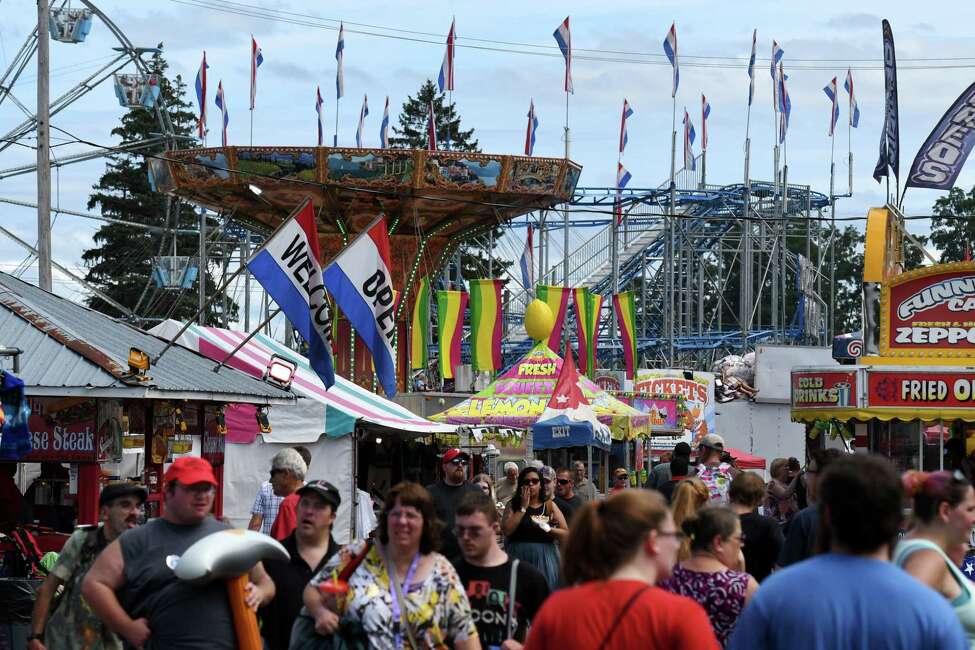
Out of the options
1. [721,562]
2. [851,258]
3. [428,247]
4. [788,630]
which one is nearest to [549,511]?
[721,562]

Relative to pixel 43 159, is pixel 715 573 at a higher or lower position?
lower

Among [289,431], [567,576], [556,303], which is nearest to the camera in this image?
[567,576]

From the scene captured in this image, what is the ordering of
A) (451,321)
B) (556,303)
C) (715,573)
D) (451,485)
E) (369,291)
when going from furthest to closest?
(451,321)
(556,303)
(369,291)
(451,485)
(715,573)

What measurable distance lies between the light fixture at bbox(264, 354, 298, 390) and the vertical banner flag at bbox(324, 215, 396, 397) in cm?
142

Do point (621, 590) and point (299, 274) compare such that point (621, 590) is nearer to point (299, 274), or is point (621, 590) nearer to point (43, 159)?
point (299, 274)

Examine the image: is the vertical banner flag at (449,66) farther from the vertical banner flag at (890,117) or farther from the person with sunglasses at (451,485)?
the person with sunglasses at (451,485)

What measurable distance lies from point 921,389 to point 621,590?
1597 centimetres

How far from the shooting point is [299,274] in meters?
16.4

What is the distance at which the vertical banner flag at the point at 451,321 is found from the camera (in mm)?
33719

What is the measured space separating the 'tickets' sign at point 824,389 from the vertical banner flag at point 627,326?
14.4m

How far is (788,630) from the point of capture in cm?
394

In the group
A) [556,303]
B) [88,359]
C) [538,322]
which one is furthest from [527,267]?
[88,359]

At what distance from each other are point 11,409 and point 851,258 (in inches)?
3670

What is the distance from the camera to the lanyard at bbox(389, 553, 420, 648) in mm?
5758
